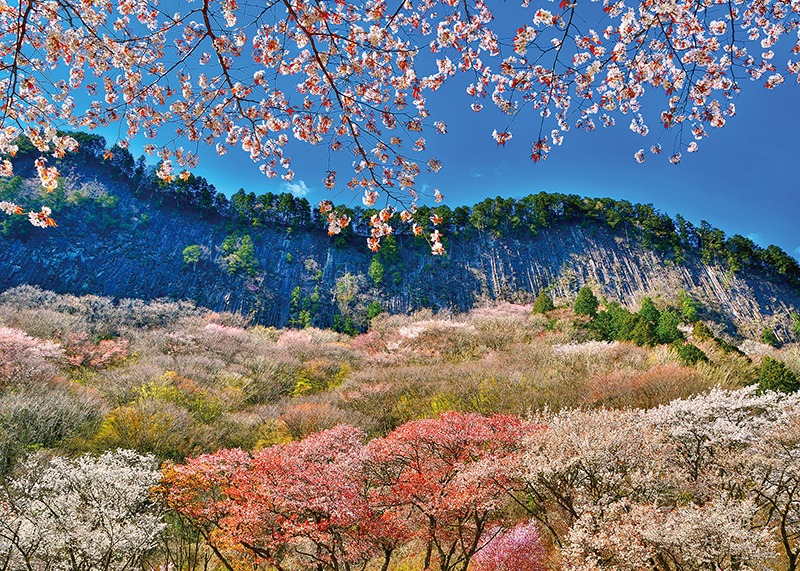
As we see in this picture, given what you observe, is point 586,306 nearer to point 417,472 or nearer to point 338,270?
point 417,472

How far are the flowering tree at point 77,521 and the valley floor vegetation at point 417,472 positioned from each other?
0.04 meters

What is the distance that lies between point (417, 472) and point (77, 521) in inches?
227

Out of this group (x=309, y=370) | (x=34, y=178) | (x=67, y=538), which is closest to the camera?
(x=67, y=538)

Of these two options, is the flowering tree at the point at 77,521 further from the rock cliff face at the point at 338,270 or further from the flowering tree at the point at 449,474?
the rock cliff face at the point at 338,270

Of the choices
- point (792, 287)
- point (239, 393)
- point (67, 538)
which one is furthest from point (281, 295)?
point (792, 287)

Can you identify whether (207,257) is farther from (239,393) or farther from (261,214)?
(239,393)

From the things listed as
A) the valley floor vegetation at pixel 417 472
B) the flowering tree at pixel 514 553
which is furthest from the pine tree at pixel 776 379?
the flowering tree at pixel 514 553

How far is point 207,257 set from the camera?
39.3m

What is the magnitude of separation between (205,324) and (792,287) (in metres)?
58.1

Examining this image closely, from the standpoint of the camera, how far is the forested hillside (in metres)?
34.8

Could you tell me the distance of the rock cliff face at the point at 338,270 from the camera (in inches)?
1314

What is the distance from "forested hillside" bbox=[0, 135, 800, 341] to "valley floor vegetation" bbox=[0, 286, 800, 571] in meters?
20.3

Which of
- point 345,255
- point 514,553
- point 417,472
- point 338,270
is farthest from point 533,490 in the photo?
point 345,255

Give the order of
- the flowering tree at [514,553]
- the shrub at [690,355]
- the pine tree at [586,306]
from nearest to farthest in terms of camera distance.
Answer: the flowering tree at [514,553]
the shrub at [690,355]
the pine tree at [586,306]
